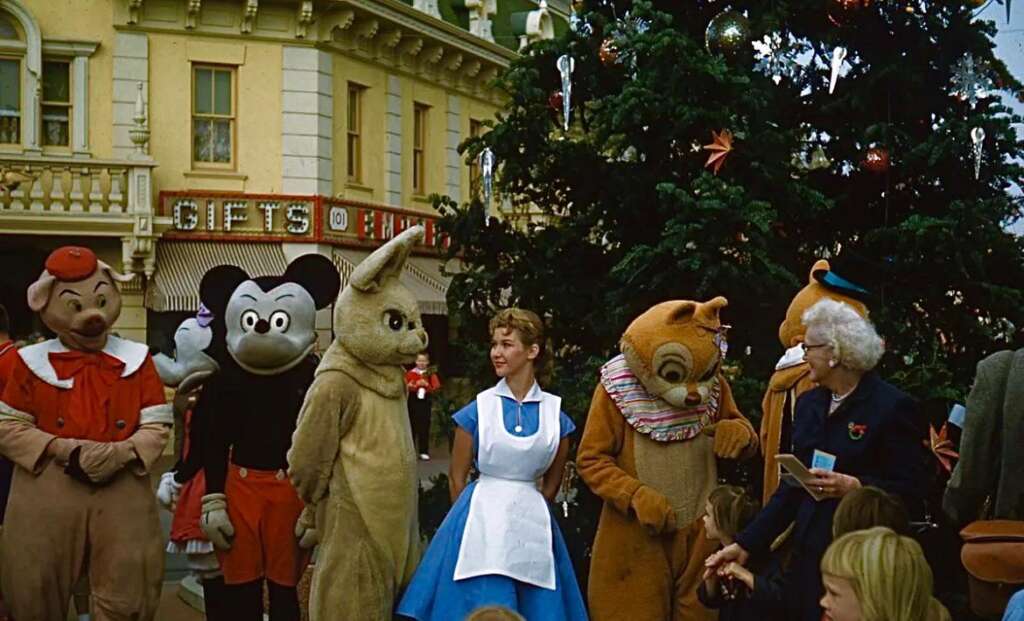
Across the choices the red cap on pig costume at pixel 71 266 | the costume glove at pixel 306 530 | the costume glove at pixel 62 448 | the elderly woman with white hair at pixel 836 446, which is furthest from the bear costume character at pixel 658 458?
the red cap on pig costume at pixel 71 266

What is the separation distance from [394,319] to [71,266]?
1515 mm

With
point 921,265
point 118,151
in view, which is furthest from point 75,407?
point 118,151

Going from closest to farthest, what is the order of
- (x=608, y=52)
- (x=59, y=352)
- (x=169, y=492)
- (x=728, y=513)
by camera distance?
1. (x=728, y=513)
2. (x=59, y=352)
3. (x=169, y=492)
4. (x=608, y=52)

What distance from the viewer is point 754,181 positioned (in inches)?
283

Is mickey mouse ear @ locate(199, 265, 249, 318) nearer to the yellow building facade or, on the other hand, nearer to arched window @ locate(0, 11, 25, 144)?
the yellow building facade

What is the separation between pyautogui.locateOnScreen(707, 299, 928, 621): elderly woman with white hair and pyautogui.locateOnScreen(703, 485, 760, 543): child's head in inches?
6.2

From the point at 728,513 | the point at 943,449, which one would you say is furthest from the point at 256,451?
the point at 943,449

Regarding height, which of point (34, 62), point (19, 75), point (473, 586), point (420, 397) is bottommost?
point (420, 397)

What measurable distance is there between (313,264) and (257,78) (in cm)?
1379

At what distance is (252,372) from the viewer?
6273 mm

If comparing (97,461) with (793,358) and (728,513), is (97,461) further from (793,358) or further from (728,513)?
(793,358)

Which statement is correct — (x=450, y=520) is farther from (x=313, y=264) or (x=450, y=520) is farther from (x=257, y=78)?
(x=257, y=78)

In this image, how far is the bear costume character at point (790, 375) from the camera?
566 centimetres

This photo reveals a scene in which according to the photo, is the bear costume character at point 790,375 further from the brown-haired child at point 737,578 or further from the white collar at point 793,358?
the brown-haired child at point 737,578
